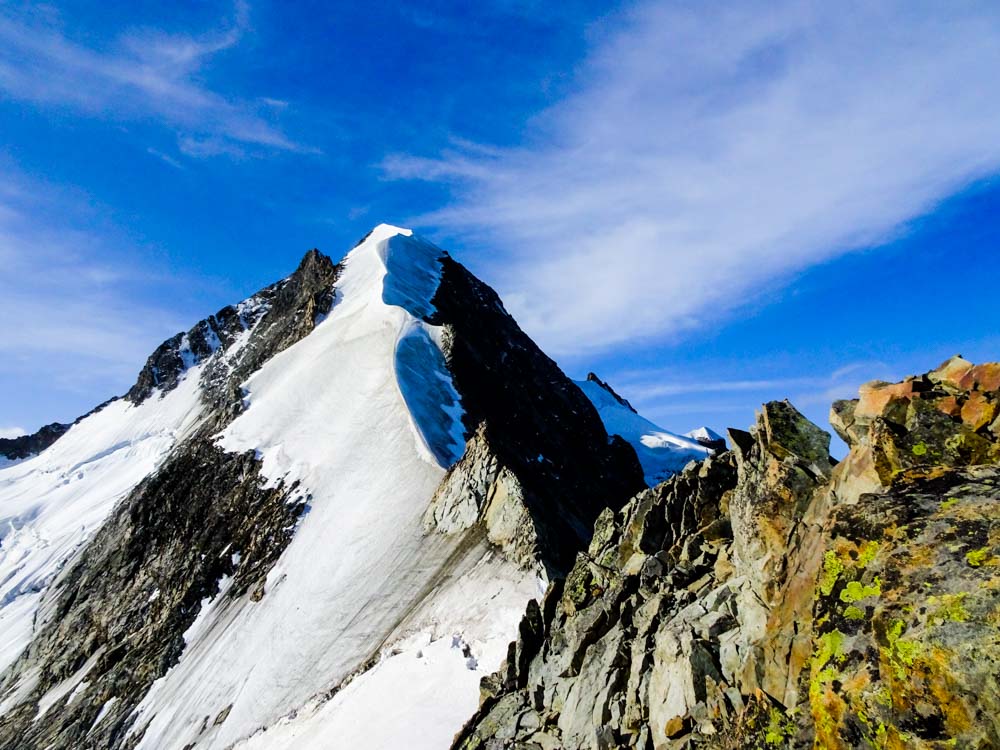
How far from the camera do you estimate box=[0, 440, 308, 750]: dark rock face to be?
39863mm

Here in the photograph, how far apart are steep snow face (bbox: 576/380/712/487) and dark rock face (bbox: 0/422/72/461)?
103675mm

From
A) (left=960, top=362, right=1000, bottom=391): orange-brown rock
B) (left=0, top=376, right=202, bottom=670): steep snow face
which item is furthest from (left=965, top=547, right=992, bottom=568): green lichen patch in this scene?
(left=0, top=376, right=202, bottom=670): steep snow face

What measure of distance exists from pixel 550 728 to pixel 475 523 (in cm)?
1960

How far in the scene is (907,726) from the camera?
299 inches

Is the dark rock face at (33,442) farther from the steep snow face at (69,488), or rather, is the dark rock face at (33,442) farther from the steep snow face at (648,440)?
the steep snow face at (648,440)

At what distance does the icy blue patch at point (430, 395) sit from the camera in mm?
44344

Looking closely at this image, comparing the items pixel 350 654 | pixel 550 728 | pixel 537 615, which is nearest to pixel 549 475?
pixel 350 654

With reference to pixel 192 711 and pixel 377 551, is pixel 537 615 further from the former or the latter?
pixel 192 711

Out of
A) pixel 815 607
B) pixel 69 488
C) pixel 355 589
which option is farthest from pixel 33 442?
pixel 815 607

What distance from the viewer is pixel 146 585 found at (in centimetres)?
5000

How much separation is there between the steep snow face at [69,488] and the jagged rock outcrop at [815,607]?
210 ft

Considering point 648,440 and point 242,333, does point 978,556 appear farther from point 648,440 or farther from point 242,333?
point 242,333

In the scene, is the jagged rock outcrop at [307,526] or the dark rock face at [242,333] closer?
the jagged rock outcrop at [307,526]

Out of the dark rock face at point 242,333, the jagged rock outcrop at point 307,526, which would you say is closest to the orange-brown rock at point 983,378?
the jagged rock outcrop at point 307,526
